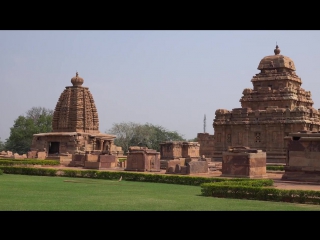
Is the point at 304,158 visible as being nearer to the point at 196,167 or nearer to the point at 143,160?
the point at 196,167

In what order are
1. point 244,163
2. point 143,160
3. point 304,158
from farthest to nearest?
point 143,160, point 244,163, point 304,158

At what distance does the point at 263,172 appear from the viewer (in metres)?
20.8

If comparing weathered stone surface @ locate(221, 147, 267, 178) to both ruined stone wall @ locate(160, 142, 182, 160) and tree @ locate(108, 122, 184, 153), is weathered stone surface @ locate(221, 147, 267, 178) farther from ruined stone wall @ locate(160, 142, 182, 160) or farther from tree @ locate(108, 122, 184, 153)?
tree @ locate(108, 122, 184, 153)

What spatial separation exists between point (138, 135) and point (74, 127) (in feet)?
74.9

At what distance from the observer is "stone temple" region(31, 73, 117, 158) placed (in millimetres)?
39812

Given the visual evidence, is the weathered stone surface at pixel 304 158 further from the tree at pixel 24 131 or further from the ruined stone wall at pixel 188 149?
the tree at pixel 24 131

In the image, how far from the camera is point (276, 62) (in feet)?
124

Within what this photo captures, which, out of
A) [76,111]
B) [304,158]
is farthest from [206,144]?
[304,158]

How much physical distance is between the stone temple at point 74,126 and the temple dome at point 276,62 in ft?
53.4

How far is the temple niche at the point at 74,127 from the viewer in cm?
3972

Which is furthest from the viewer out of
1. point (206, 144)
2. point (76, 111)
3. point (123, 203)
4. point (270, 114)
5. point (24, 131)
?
point (24, 131)

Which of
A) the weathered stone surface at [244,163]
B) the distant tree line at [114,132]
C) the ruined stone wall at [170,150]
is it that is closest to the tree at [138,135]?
the distant tree line at [114,132]
